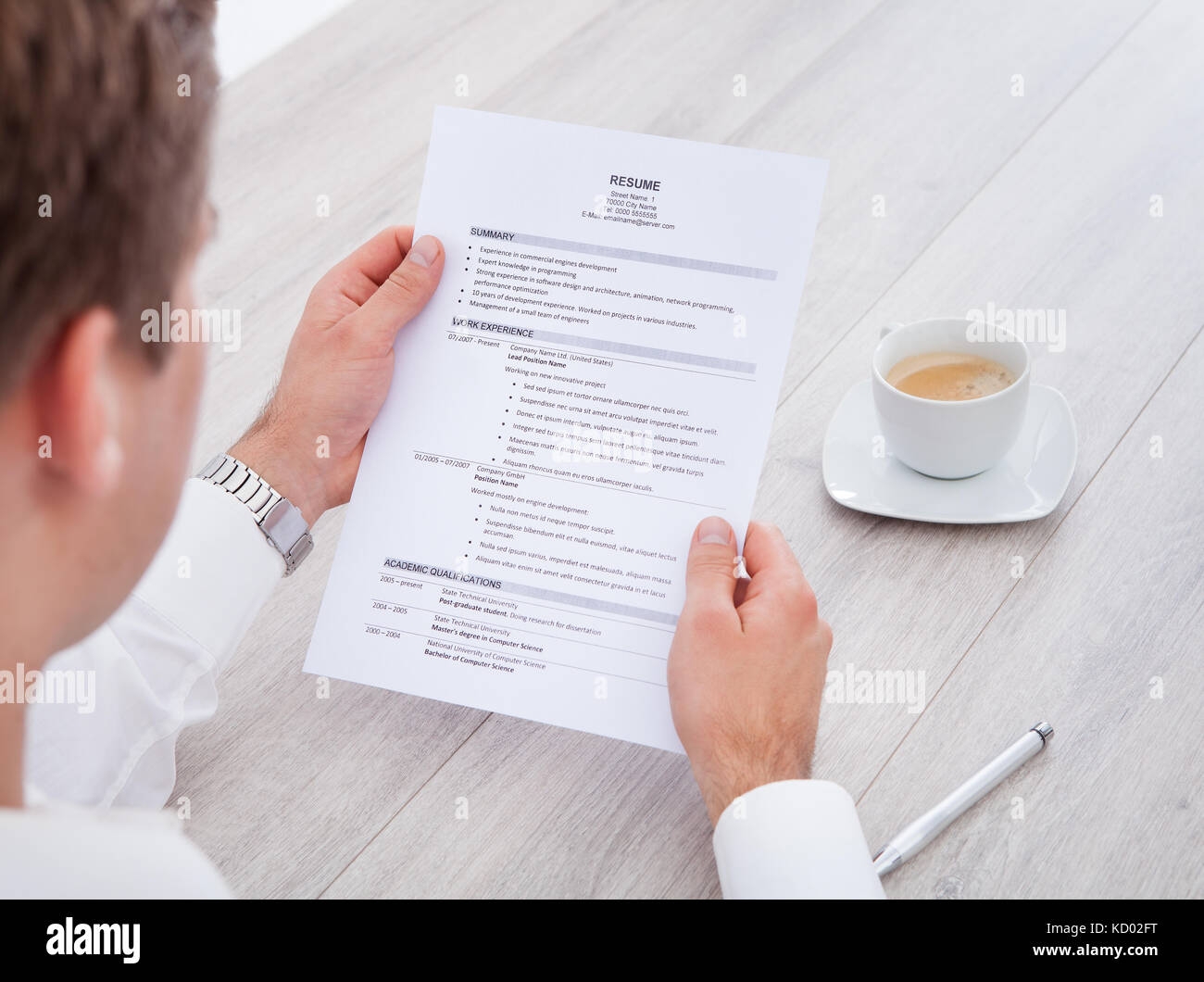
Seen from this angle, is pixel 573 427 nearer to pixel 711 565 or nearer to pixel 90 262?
pixel 711 565

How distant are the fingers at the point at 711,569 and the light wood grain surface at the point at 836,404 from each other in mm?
118

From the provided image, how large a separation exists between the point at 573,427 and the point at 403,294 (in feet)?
0.58

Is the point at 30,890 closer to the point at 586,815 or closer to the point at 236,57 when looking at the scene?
the point at 586,815

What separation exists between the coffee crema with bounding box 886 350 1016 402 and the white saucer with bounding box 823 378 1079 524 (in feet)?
0.20

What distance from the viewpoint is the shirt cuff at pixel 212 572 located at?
0.84 m

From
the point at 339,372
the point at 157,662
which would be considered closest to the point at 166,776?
the point at 157,662

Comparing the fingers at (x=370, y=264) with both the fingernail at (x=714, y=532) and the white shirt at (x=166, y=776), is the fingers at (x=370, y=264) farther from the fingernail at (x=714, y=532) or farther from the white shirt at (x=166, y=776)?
the fingernail at (x=714, y=532)

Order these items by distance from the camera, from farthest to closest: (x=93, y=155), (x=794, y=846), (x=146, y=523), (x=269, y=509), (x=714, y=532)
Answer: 1. (x=269, y=509)
2. (x=714, y=532)
3. (x=794, y=846)
4. (x=146, y=523)
5. (x=93, y=155)

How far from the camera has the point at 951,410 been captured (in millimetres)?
869

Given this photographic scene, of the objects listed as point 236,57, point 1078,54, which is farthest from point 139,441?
point 236,57

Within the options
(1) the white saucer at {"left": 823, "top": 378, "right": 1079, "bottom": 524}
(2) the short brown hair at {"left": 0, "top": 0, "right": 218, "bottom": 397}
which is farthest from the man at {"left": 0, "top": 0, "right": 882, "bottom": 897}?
(1) the white saucer at {"left": 823, "top": 378, "right": 1079, "bottom": 524}

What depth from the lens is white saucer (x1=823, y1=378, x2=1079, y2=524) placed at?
904mm

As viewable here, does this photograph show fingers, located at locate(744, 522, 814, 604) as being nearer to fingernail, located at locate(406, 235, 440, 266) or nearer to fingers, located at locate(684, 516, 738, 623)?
fingers, located at locate(684, 516, 738, 623)
